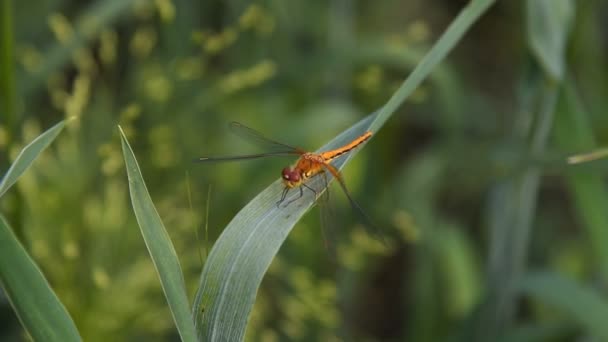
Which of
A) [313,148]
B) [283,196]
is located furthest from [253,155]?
[313,148]

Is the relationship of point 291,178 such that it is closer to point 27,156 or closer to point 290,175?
point 290,175

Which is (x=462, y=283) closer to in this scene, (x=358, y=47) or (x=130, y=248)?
(x=358, y=47)

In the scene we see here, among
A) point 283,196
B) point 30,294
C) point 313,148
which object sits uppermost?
point 313,148

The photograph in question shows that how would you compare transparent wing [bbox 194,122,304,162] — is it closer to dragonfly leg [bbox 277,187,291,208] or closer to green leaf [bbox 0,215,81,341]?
dragonfly leg [bbox 277,187,291,208]

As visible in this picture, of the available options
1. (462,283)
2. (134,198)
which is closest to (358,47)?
(462,283)

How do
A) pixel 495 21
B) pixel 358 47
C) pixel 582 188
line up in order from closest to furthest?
pixel 582 188 < pixel 358 47 < pixel 495 21

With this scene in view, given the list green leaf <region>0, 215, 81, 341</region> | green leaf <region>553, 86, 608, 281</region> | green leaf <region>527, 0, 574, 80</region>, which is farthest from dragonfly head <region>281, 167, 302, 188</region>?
green leaf <region>553, 86, 608, 281</region>

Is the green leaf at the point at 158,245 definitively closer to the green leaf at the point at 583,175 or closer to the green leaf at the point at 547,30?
the green leaf at the point at 547,30
